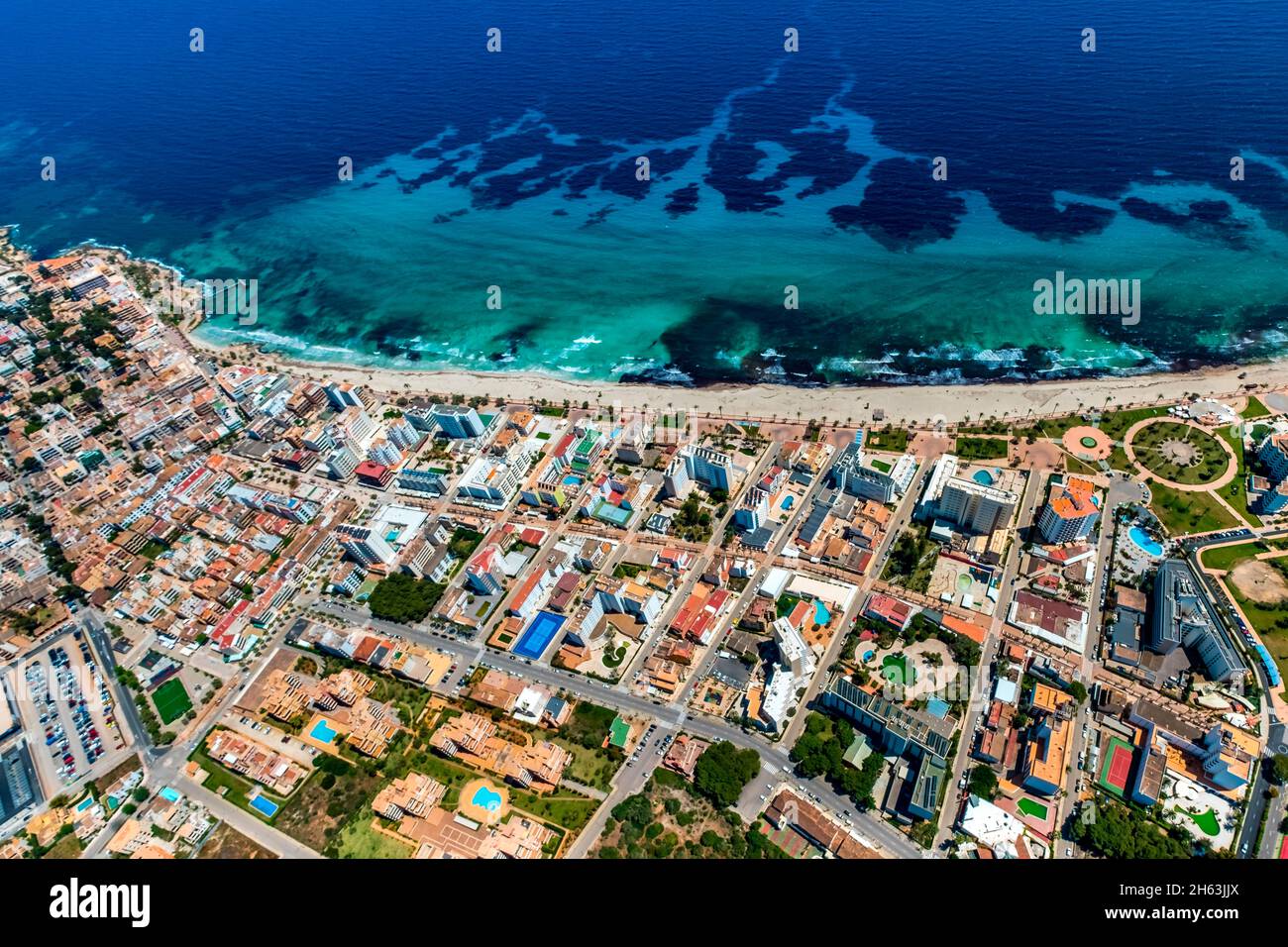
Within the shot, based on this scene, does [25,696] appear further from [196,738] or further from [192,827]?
[192,827]

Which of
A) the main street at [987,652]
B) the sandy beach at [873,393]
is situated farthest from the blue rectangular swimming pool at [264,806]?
the sandy beach at [873,393]

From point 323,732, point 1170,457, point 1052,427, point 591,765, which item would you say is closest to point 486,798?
point 591,765

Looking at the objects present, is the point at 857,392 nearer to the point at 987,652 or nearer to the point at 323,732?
the point at 987,652

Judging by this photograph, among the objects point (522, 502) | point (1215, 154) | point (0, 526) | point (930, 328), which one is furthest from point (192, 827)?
point (1215, 154)

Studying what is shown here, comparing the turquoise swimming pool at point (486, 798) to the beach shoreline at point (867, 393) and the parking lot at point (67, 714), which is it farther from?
the beach shoreline at point (867, 393)

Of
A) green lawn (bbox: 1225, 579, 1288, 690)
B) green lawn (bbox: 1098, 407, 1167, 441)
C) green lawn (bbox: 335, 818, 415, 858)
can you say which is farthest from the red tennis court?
green lawn (bbox: 335, 818, 415, 858)

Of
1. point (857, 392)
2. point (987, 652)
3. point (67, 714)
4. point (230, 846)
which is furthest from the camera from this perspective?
point (857, 392)

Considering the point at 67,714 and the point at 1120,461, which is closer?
the point at 67,714
